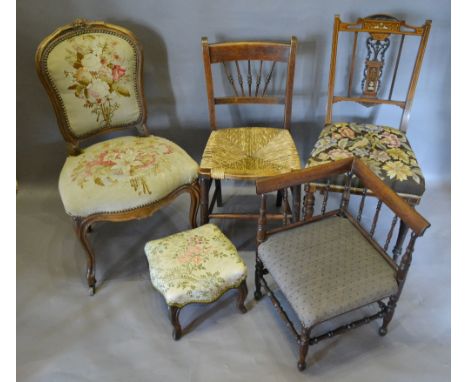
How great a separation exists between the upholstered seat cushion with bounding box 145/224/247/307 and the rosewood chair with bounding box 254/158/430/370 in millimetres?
131

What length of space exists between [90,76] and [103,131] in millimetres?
258

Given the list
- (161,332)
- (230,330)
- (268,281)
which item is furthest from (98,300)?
(268,281)

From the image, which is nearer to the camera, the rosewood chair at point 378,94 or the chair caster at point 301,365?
the chair caster at point 301,365

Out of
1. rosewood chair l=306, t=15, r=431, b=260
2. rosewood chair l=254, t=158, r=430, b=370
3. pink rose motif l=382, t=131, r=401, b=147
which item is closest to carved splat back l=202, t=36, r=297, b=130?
rosewood chair l=306, t=15, r=431, b=260

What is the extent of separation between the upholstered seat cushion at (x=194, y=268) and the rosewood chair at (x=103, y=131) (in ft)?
0.66

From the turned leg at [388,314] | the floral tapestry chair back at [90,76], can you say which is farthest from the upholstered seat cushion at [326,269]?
the floral tapestry chair back at [90,76]

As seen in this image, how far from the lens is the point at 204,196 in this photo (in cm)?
173

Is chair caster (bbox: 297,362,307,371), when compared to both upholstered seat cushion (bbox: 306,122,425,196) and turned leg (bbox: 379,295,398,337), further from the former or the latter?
upholstered seat cushion (bbox: 306,122,425,196)

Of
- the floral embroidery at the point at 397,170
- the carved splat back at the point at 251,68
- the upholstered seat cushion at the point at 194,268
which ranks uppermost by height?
the carved splat back at the point at 251,68

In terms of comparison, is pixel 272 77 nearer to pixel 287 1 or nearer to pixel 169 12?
pixel 287 1

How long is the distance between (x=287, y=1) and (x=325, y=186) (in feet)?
2.79

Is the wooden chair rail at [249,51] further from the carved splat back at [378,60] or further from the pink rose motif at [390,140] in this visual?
the pink rose motif at [390,140]

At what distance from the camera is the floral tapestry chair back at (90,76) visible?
162 centimetres

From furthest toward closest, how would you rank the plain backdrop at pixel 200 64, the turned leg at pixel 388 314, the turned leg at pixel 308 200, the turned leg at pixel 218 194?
the turned leg at pixel 218 194, the plain backdrop at pixel 200 64, the turned leg at pixel 308 200, the turned leg at pixel 388 314
